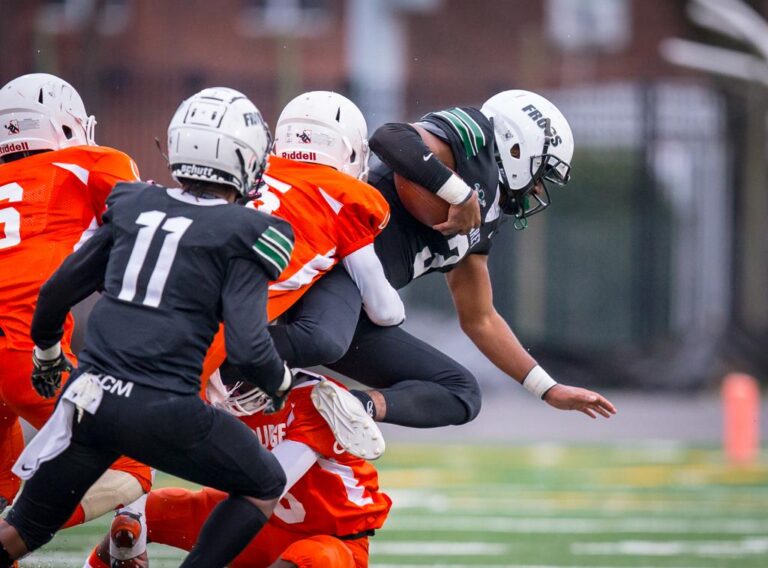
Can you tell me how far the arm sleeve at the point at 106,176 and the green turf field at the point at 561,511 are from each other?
195 cm

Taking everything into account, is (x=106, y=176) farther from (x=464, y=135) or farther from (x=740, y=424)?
(x=740, y=424)

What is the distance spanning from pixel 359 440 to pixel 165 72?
12.6 m

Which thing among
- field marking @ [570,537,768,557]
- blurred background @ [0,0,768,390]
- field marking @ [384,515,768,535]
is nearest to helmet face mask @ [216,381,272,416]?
field marking @ [570,537,768,557]

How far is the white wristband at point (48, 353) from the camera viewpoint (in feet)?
15.0

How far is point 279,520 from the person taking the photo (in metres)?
4.99

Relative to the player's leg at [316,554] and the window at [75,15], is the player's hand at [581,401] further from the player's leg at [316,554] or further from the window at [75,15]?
the window at [75,15]

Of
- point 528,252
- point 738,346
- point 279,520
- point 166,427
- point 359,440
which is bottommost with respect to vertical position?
point 738,346

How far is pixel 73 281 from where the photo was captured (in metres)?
4.34

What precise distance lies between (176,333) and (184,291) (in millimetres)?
125

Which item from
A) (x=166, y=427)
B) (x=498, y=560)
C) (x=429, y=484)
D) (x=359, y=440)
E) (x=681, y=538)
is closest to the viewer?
(x=166, y=427)

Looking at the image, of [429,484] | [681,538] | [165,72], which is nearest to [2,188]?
[681,538]

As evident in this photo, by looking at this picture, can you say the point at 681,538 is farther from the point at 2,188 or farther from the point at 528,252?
the point at 528,252

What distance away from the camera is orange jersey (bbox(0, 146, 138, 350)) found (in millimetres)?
4879

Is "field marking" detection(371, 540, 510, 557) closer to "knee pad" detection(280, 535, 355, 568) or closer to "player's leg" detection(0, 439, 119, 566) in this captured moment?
"knee pad" detection(280, 535, 355, 568)
